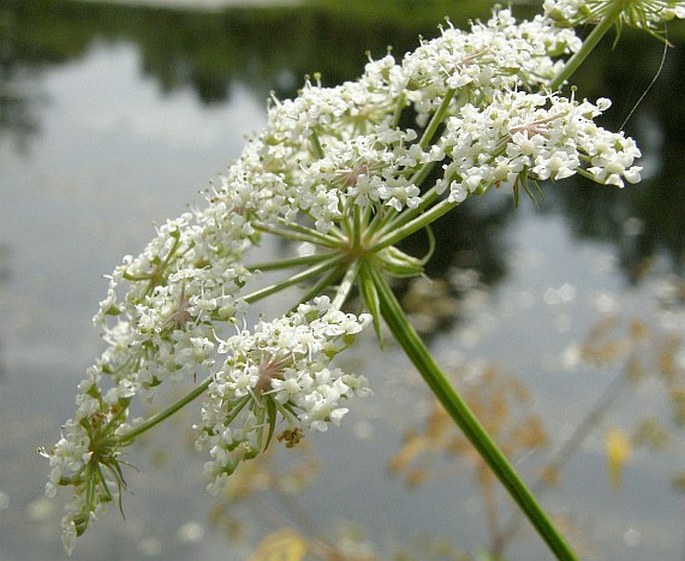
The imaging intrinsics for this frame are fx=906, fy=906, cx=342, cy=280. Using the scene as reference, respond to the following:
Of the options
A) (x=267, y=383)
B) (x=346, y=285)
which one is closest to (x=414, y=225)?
(x=346, y=285)

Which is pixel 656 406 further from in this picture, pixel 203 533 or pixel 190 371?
pixel 190 371

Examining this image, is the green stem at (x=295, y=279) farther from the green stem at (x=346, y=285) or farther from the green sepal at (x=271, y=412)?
the green sepal at (x=271, y=412)

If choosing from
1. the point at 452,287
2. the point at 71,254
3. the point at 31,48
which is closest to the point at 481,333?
the point at 452,287

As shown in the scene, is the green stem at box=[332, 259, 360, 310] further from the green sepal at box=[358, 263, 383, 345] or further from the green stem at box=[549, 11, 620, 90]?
the green stem at box=[549, 11, 620, 90]

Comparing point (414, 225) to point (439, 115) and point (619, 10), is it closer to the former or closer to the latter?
point (439, 115)

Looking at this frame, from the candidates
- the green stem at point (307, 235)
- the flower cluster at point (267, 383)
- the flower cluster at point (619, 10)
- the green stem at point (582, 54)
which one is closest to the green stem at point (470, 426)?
the green stem at point (307, 235)

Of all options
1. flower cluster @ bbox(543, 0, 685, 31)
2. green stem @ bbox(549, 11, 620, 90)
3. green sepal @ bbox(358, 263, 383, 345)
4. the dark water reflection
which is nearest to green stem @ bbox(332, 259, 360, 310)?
green sepal @ bbox(358, 263, 383, 345)
